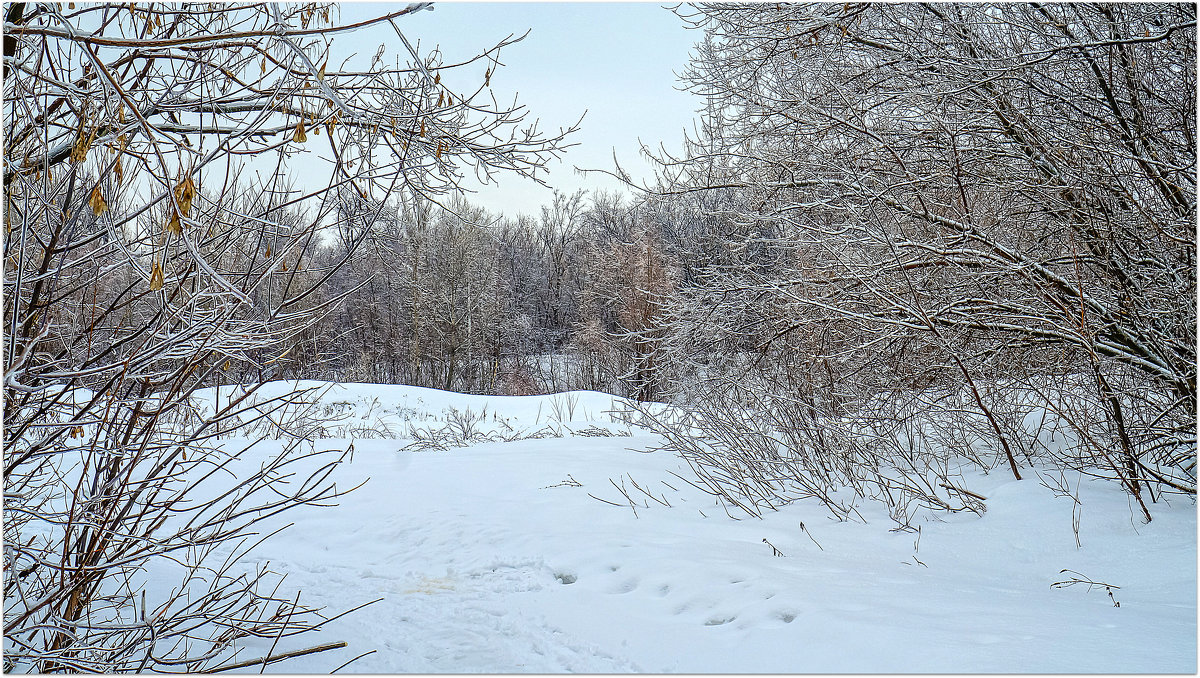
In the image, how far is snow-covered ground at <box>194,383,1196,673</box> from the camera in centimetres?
297

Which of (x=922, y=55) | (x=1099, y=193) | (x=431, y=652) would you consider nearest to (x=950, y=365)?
(x=1099, y=193)

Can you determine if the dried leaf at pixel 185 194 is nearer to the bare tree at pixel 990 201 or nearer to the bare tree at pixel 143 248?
the bare tree at pixel 143 248

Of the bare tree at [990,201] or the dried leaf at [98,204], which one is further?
the bare tree at [990,201]

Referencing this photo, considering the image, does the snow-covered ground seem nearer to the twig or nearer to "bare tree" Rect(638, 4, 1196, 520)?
the twig

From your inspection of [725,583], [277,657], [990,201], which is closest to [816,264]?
[990,201]

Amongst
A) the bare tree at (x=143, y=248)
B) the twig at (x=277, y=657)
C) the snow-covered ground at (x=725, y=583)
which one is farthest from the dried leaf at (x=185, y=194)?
the snow-covered ground at (x=725, y=583)

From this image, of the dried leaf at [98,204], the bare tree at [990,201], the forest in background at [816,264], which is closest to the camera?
the dried leaf at [98,204]

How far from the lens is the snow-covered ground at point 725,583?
117 inches

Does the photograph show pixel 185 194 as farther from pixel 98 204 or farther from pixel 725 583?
pixel 725 583

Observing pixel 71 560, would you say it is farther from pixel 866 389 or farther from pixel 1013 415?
pixel 1013 415

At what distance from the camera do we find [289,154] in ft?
8.45

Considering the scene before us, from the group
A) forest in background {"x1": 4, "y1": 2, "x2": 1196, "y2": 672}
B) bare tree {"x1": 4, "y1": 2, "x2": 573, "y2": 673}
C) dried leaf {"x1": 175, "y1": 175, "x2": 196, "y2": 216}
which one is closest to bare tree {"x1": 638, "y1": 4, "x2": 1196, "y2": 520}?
forest in background {"x1": 4, "y1": 2, "x2": 1196, "y2": 672}

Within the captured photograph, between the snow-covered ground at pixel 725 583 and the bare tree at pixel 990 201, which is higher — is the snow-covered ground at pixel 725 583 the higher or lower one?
the lower one

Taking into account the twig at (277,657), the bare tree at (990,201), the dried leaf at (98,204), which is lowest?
the twig at (277,657)
